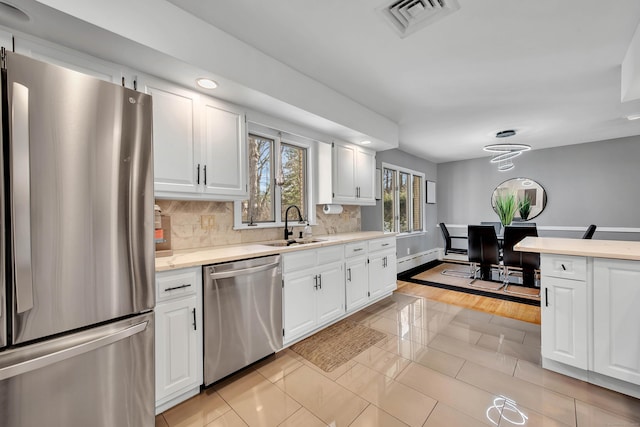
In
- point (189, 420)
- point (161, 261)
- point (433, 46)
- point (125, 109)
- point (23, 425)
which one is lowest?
point (189, 420)

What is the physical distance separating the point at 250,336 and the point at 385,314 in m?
1.77

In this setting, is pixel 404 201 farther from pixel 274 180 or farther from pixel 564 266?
pixel 564 266

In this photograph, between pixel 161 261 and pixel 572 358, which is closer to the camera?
pixel 161 261

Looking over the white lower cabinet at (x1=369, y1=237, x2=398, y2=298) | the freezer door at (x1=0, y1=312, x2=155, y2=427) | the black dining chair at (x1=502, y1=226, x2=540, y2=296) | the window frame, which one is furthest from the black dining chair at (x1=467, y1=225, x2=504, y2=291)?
the freezer door at (x1=0, y1=312, x2=155, y2=427)

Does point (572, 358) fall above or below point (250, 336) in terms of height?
below

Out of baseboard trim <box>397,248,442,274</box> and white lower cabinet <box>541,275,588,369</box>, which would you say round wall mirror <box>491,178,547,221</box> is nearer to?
baseboard trim <box>397,248,442,274</box>

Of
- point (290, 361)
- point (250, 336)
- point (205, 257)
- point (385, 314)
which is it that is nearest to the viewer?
point (205, 257)

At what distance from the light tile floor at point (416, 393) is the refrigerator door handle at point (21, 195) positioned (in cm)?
117

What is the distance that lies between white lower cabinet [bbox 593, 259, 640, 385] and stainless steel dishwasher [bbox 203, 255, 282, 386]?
229cm

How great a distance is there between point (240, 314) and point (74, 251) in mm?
1148

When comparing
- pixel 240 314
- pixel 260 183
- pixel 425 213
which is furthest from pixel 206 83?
pixel 425 213

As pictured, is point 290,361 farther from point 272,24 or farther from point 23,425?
point 272,24

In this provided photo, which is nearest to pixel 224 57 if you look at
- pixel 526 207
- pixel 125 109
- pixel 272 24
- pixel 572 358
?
pixel 272 24

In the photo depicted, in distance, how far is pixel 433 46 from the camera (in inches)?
81.5
